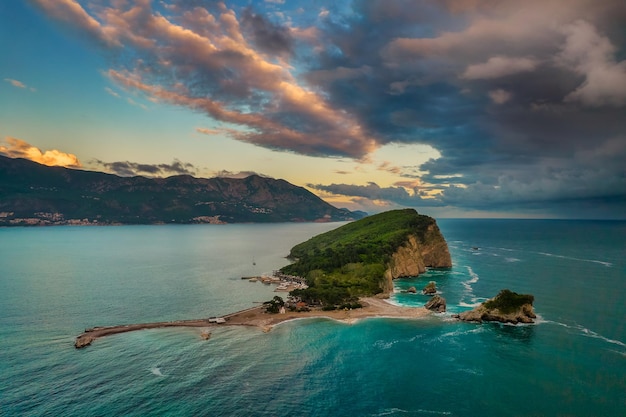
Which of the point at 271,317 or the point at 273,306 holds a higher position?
the point at 273,306

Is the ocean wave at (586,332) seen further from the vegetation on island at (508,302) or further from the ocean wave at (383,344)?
the ocean wave at (383,344)

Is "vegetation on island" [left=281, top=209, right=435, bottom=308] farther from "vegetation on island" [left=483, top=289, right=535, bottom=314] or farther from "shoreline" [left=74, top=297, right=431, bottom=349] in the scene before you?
"vegetation on island" [left=483, top=289, right=535, bottom=314]

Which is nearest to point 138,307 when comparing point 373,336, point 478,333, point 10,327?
point 10,327

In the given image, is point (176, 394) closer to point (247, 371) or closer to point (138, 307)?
point (247, 371)

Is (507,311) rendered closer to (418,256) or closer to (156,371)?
(418,256)

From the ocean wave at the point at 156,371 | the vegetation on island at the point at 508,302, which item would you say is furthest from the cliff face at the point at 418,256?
the ocean wave at the point at 156,371

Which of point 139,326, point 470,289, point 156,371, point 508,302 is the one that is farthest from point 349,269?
point 156,371

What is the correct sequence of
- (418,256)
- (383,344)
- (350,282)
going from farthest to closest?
(418,256)
(350,282)
(383,344)
